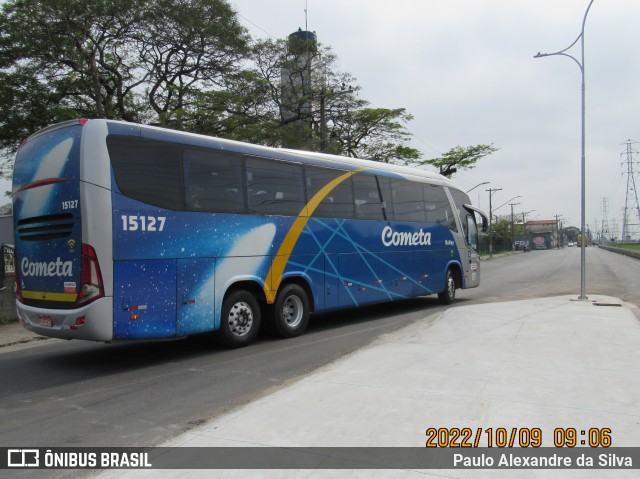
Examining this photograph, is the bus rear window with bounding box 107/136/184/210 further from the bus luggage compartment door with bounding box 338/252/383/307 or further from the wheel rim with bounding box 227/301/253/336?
the bus luggage compartment door with bounding box 338/252/383/307

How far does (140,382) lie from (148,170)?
292 centimetres

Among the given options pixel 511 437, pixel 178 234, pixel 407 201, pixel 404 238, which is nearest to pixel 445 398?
pixel 511 437

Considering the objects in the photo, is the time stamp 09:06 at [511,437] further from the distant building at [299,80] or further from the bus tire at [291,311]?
the distant building at [299,80]

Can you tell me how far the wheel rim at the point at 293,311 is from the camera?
974 cm

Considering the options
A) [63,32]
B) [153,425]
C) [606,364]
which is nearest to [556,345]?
[606,364]

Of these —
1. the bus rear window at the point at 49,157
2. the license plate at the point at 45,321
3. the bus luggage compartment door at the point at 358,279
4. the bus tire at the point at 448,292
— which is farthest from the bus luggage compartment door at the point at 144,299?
the bus tire at the point at 448,292

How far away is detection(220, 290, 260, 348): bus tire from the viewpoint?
8453 millimetres

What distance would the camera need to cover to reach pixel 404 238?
12773mm

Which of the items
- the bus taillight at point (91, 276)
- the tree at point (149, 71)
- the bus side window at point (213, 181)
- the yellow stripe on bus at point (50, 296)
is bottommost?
the yellow stripe on bus at point (50, 296)

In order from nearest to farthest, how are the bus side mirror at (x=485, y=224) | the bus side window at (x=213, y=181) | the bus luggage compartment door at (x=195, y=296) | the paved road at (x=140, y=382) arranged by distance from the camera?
the paved road at (x=140, y=382) < the bus luggage compartment door at (x=195, y=296) < the bus side window at (x=213, y=181) < the bus side mirror at (x=485, y=224)

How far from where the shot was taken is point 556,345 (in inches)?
317

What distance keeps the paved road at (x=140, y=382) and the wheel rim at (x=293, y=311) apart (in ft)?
1.15

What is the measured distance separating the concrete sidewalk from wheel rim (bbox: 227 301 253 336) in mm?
2089

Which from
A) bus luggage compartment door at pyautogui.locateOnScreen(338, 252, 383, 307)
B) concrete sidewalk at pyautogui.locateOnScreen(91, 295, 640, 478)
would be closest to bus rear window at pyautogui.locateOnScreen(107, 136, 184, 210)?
concrete sidewalk at pyautogui.locateOnScreen(91, 295, 640, 478)
